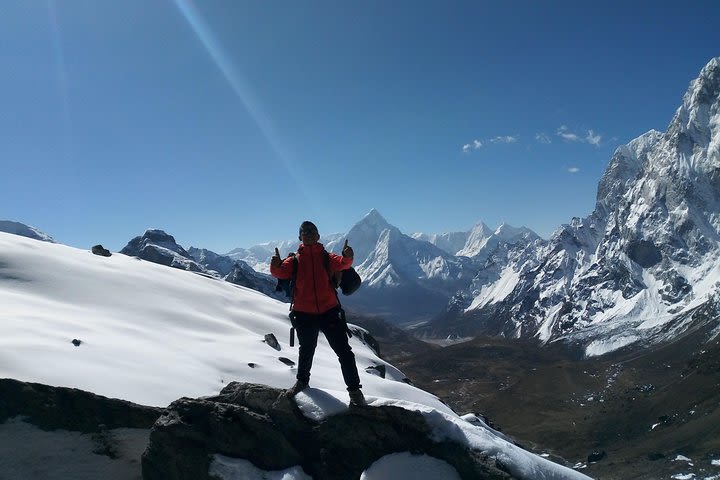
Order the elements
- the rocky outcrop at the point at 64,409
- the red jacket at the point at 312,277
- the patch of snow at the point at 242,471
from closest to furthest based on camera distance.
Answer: the patch of snow at the point at 242,471 → the rocky outcrop at the point at 64,409 → the red jacket at the point at 312,277

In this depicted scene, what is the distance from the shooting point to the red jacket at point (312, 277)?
11617 mm

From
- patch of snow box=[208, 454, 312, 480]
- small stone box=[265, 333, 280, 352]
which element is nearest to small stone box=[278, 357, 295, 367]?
small stone box=[265, 333, 280, 352]

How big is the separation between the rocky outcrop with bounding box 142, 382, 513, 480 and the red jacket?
2461 millimetres

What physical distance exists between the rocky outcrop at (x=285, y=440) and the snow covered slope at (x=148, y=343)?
0.41 metres

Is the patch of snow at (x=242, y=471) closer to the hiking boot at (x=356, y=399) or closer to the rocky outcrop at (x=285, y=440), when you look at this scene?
the rocky outcrop at (x=285, y=440)

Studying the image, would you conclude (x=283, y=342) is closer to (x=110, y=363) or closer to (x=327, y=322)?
(x=110, y=363)

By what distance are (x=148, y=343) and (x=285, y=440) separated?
49.8 feet

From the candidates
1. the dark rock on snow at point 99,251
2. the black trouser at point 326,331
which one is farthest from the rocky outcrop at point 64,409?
the dark rock on snow at point 99,251

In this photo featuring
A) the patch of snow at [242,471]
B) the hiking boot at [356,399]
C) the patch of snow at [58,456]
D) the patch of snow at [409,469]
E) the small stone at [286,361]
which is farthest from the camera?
the small stone at [286,361]

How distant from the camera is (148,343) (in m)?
23.4

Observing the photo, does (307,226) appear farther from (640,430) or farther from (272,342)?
(640,430)

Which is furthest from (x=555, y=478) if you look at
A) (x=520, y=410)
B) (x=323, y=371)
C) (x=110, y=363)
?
(x=520, y=410)

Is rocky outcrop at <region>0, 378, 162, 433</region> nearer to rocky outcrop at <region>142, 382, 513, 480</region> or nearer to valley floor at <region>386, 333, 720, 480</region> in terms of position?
rocky outcrop at <region>142, 382, 513, 480</region>

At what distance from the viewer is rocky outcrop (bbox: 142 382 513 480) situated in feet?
34.1
